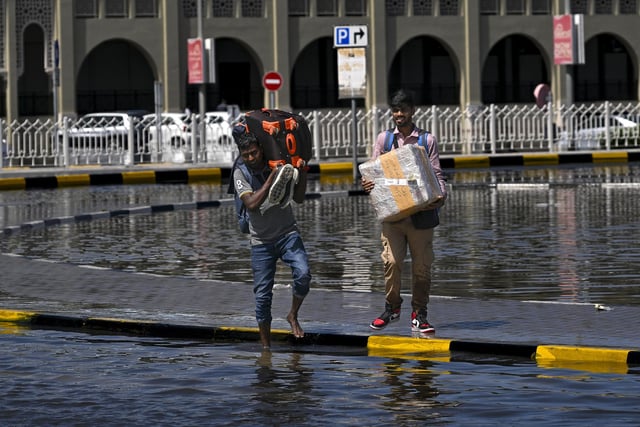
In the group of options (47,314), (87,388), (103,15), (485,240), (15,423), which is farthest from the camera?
(103,15)

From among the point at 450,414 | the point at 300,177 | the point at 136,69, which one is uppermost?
the point at 136,69

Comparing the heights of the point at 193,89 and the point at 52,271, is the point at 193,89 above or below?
above

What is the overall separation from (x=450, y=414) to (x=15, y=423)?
2.18 meters

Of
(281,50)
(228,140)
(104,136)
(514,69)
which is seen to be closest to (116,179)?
(104,136)

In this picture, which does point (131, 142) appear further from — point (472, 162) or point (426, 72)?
point (426, 72)

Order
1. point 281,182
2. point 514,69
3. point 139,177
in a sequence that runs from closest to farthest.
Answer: point 281,182
point 139,177
point 514,69

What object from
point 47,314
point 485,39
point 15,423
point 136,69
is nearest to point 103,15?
point 136,69

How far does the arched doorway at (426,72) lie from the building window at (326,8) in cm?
371

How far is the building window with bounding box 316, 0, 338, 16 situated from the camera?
56906 mm

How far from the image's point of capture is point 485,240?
1973 cm

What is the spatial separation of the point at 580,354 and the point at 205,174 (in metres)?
28.1

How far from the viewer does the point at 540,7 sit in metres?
59.5

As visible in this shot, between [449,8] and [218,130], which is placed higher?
[449,8]

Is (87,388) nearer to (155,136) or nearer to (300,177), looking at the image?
(300,177)
